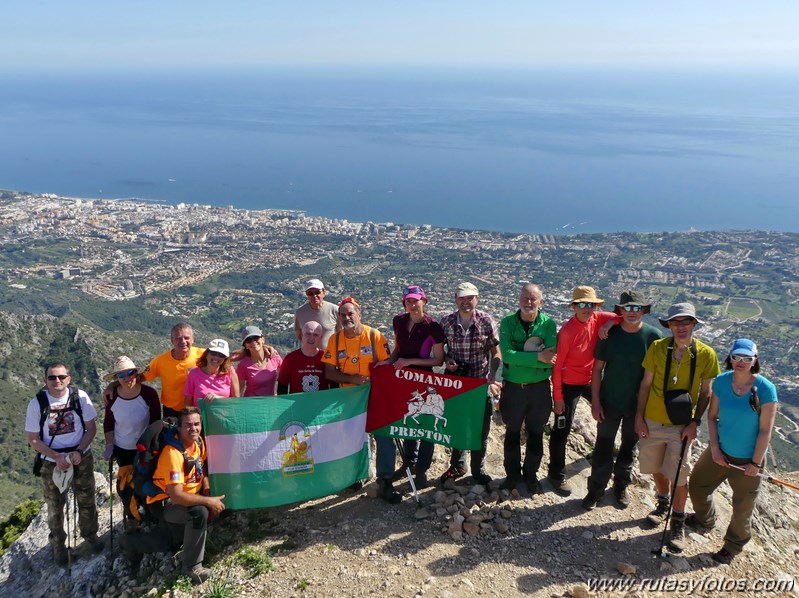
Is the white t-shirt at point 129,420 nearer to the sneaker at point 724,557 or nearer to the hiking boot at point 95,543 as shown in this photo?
the hiking boot at point 95,543

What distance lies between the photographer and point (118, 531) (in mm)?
6574

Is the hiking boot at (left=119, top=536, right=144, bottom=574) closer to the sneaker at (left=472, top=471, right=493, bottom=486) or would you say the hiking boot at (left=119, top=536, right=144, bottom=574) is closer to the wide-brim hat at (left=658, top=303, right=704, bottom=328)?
the sneaker at (left=472, top=471, right=493, bottom=486)

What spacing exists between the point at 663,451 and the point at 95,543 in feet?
20.1

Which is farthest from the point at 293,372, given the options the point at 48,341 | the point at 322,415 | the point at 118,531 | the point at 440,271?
the point at 440,271

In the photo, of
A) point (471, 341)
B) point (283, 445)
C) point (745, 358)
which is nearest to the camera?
point (745, 358)

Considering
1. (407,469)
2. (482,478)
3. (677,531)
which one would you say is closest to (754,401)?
(677,531)

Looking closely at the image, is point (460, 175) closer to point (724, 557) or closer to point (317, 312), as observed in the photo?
point (317, 312)

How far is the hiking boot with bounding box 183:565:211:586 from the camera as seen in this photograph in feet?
17.6


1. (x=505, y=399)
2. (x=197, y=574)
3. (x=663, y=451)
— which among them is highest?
(x=505, y=399)

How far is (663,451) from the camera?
→ 5.84 metres

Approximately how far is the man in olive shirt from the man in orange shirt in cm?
381

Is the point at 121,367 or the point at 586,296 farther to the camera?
the point at 586,296

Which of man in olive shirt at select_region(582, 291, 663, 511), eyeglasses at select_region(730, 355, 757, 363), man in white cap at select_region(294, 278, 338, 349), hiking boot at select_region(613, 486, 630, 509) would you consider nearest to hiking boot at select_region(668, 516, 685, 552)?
hiking boot at select_region(613, 486, 630, 509)

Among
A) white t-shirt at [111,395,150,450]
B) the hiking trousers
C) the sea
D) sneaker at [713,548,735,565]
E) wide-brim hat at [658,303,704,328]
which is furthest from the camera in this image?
the sea
